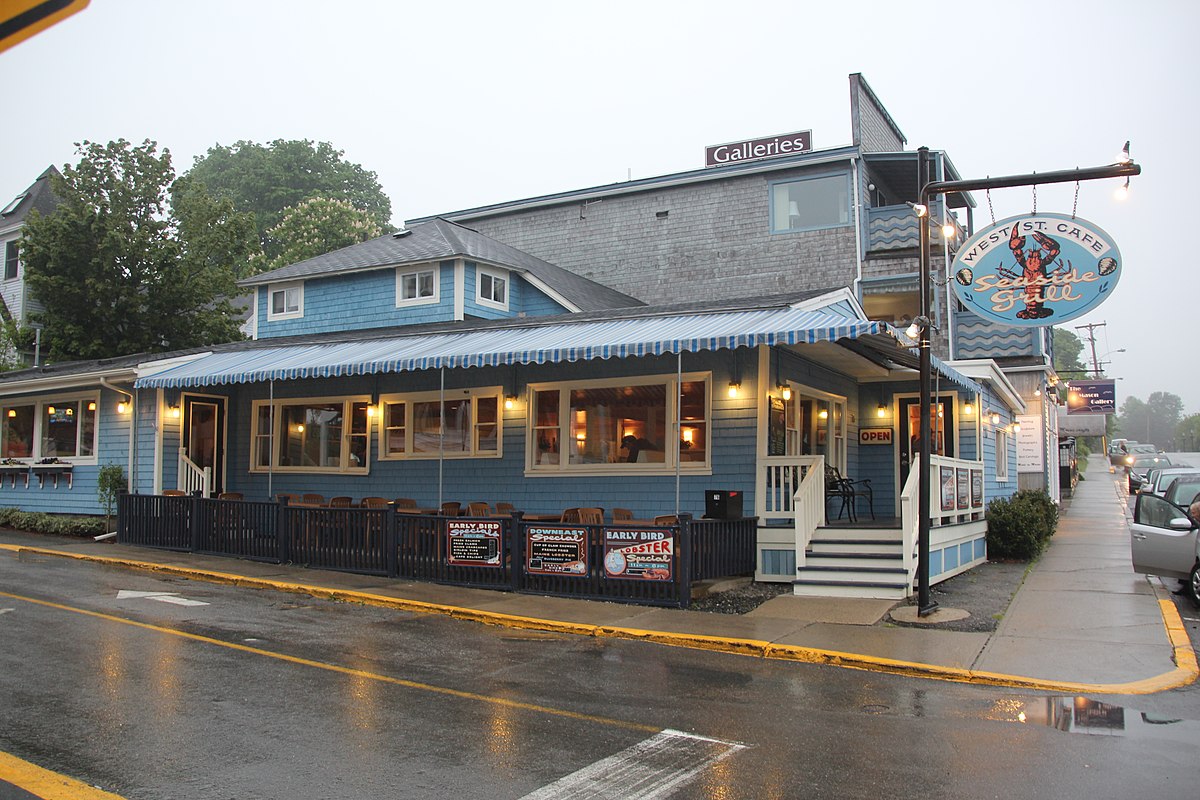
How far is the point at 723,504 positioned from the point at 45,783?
1010 cm

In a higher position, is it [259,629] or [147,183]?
[147,183]

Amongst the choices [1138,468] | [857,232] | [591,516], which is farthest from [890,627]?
[1138,468]

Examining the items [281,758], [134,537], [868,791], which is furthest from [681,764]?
[134,537]

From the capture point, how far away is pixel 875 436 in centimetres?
1934

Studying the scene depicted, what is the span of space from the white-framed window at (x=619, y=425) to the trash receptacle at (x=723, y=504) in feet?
2.39

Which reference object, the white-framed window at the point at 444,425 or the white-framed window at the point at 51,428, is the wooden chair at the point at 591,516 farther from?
the white-framed window at the point at 51,428

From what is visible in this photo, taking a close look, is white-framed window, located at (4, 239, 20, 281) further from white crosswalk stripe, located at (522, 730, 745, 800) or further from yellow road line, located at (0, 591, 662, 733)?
white crosswalk stripe, located at (522, 730, 745, 800)

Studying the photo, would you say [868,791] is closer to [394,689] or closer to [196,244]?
[394,689]

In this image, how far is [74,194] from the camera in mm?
27625

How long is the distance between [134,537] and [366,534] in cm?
615

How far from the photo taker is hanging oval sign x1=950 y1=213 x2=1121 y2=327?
10742 millimetres

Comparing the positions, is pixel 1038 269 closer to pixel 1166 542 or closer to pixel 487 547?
pixel 1166 542

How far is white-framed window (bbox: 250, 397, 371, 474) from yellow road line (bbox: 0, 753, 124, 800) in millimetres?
13349

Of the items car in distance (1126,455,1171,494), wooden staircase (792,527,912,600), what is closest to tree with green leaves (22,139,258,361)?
wooden staircase (792,527,912,600)
